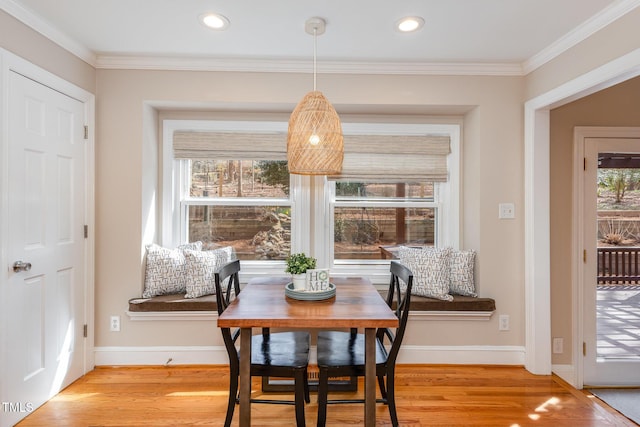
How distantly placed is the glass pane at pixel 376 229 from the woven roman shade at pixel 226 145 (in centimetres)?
79

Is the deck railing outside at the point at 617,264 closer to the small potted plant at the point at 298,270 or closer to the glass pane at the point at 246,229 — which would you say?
the small potted plant at the point at 298,270

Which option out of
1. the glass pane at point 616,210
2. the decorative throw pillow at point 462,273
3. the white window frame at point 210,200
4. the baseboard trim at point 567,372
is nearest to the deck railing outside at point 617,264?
the glass pane at point 616,210

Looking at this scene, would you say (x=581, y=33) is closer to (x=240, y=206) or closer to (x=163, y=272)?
(x=240, y=206)

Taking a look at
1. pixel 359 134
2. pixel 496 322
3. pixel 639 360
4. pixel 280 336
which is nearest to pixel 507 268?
pixel 496 322

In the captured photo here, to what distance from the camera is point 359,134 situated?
315 cm

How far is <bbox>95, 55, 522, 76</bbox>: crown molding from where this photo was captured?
2764mm

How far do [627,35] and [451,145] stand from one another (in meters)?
1.38

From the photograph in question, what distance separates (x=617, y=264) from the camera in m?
2.88

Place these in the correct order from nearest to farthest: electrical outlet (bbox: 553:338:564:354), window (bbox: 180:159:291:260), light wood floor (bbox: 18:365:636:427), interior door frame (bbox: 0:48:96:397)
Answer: interior door frame (bbox: 0:48:96:397) < light wood floor (bbox: 18:365:636:427) < electrical outlet (bbox: 553:338:564:354) < window (bbox: 180:159:291:260)

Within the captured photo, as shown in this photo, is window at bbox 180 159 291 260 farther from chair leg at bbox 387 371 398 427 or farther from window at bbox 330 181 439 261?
chair leg at bbox 387 371 398 427

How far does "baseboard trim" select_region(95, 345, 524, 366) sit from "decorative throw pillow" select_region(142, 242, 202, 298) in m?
0.45

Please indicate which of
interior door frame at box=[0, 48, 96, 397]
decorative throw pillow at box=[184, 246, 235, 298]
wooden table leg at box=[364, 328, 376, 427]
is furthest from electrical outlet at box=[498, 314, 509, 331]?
interior door frame at box=[0, 48, 96, 397]

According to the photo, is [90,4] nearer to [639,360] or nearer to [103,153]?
[103,153]

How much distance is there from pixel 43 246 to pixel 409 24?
269cm
